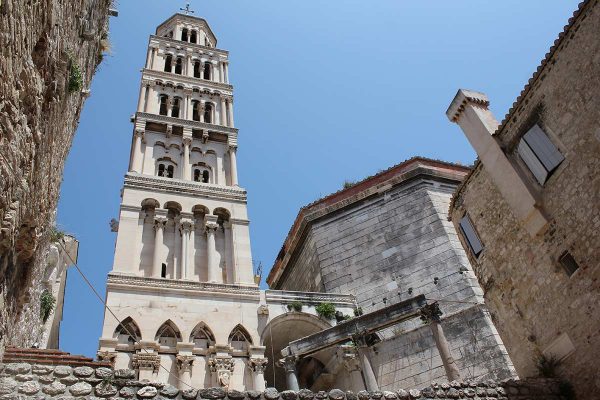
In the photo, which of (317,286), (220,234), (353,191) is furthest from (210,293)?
(353,191)

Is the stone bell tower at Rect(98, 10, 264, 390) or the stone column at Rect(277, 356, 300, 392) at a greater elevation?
the stone bell tower at Rect(98, 10, 264, 390)

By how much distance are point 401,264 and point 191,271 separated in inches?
307

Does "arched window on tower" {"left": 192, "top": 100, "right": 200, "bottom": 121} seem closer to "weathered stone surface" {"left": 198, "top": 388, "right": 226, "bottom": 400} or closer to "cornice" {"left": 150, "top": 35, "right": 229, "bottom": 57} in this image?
"cornice" {"left": 150, "top": 35, "right": 229, "bottom": 57}

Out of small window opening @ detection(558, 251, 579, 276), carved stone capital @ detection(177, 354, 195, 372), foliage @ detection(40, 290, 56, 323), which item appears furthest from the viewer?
carved stone capital @ detection(177, 354, 195, 372)

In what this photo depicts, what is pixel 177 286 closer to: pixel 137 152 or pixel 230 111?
pixel 137 152

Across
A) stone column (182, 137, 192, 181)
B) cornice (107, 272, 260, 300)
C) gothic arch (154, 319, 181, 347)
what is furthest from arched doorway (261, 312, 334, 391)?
stone column (182, 137, 192, 181)

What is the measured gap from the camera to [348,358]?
17.0 m

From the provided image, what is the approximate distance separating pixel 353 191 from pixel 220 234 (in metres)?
5.96

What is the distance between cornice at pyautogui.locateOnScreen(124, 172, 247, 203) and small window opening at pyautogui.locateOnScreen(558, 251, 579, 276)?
13.9 m

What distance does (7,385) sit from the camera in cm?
630

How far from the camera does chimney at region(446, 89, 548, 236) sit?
1057cm

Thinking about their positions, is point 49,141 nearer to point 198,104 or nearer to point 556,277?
point 556,277

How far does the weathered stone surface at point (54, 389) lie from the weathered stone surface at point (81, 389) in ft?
0.33

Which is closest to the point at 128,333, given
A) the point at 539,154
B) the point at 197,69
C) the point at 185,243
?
the point at 185,243
